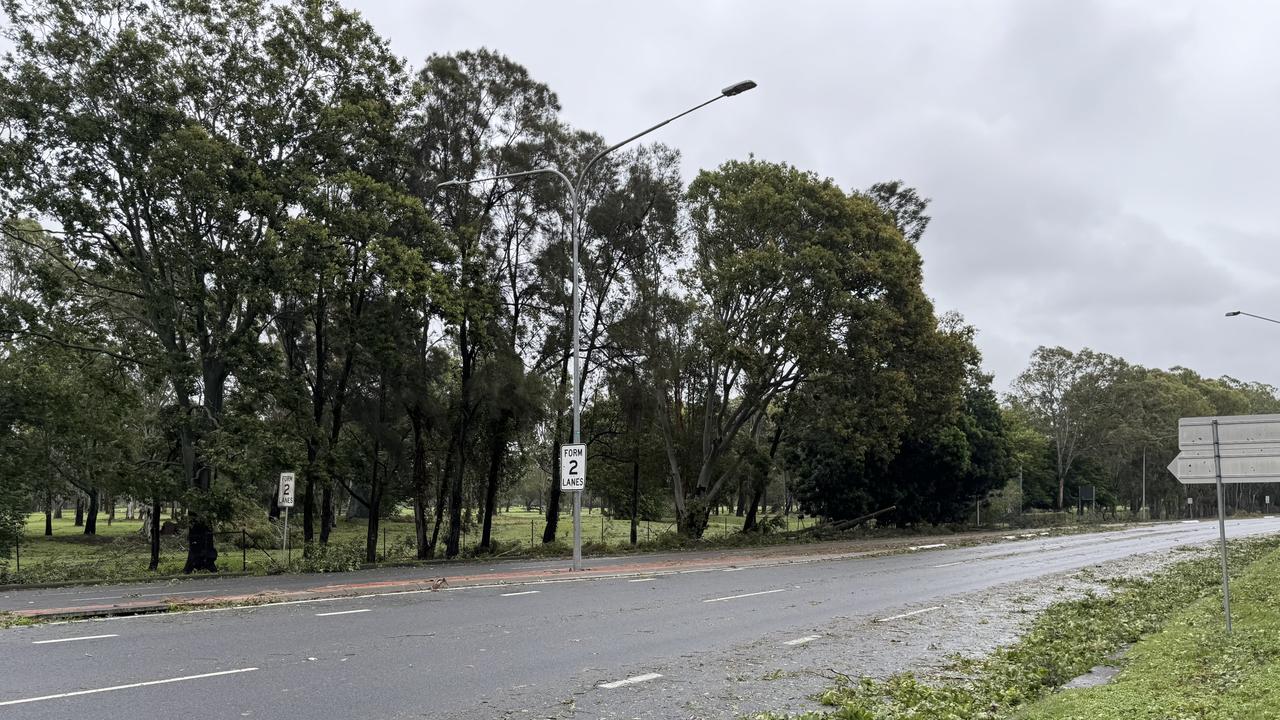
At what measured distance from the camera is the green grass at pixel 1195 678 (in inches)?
251

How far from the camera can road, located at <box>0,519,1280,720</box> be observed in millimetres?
7684

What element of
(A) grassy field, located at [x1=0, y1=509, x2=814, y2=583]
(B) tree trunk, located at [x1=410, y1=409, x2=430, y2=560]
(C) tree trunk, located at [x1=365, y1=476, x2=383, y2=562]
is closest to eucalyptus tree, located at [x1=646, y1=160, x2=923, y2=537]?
(A) grassy field, located at [x1=0, y1=509, x2=814, y2=583]

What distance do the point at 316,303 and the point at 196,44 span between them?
8.37 meters

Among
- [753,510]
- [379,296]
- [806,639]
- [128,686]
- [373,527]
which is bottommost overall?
[753,510]

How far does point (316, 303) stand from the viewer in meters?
28.6

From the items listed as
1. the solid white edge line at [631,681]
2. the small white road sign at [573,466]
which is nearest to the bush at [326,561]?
the small white road sign at [573,466]

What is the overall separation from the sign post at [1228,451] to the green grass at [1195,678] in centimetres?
78

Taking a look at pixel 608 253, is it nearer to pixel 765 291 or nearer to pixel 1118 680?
pixel 765 291

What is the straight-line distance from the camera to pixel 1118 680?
7.96 m

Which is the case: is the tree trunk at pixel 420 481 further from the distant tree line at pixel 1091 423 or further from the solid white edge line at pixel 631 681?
the distant tree line at pixel 1091 423

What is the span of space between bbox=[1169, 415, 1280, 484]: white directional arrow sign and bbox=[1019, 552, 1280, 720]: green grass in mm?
1836

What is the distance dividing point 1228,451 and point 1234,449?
0.21 feet

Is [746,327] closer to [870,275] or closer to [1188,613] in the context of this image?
[870,275]

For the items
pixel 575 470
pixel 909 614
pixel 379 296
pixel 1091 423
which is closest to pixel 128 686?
pixel 909 614
